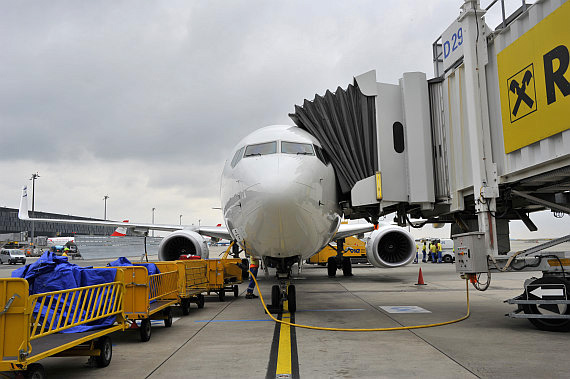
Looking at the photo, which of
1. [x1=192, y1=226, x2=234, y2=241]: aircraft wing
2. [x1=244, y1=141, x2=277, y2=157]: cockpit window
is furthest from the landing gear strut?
[x1=192, y1=226, x2=234, y2=241]: aircraft wing

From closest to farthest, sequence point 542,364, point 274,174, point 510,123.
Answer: point 542,364 < point 510,123 < point 274,174

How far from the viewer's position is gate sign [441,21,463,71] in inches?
277

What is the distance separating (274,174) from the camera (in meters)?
6.96

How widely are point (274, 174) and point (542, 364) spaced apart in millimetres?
4206

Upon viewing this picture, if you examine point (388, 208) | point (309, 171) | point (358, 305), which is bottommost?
point (358, 305)

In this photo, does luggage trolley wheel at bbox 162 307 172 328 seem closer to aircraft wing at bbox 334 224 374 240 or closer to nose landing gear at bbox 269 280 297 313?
nose landing gear at bbox 269 280 297 313

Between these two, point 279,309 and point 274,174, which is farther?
point 279,309

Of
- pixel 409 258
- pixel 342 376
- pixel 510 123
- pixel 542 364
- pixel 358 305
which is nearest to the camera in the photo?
pixel 342 376

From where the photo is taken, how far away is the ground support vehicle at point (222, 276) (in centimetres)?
1077

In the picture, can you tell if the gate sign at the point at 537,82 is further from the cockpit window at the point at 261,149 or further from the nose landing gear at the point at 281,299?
the nose landing gear at the point at 281,299

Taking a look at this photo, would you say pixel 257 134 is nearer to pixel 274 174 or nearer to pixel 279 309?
pixel 274 174

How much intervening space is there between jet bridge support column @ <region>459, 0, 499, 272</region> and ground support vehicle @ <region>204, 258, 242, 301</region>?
6.37m

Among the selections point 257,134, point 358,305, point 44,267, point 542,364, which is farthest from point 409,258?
point 44,267

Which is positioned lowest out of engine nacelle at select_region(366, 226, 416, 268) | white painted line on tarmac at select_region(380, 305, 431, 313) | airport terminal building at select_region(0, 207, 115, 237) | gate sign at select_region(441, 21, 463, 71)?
white painted line on tarmac at select_region(380, 305, 431, 313)
